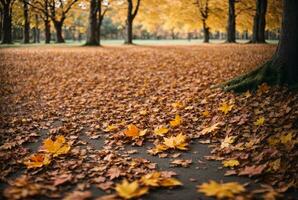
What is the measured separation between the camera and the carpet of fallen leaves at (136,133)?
3.80 meters

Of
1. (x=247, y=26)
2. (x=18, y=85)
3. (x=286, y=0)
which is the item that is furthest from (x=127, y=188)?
(x=247, y=26)

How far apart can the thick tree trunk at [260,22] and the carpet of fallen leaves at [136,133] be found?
67.8 feet

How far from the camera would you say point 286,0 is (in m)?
7.24

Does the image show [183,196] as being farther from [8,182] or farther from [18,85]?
[18,85]

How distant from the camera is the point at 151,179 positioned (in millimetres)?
3828

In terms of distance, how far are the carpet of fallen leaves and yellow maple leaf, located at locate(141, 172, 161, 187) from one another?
1 cm

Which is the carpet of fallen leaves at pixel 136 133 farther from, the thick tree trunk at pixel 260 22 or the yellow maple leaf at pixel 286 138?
the thick tree trunk at pixel 260 22

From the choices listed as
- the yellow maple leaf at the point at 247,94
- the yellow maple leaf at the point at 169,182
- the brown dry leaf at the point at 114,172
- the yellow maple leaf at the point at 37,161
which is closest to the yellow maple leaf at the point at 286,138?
the yellow maple leaf at the point at 169,182

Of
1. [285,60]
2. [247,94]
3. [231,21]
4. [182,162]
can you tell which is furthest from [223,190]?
[231,21]

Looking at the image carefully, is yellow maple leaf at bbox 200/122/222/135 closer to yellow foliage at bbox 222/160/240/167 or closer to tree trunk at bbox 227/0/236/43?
yellow foliage at bbox 222/160/240/167

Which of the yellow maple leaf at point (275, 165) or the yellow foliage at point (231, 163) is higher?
the yellow maple leaf at point (275, 165)

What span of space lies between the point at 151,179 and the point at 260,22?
95.0ft

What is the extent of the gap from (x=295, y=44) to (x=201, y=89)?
2.47m

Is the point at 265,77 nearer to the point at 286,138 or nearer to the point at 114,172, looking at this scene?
the point at 286,138
